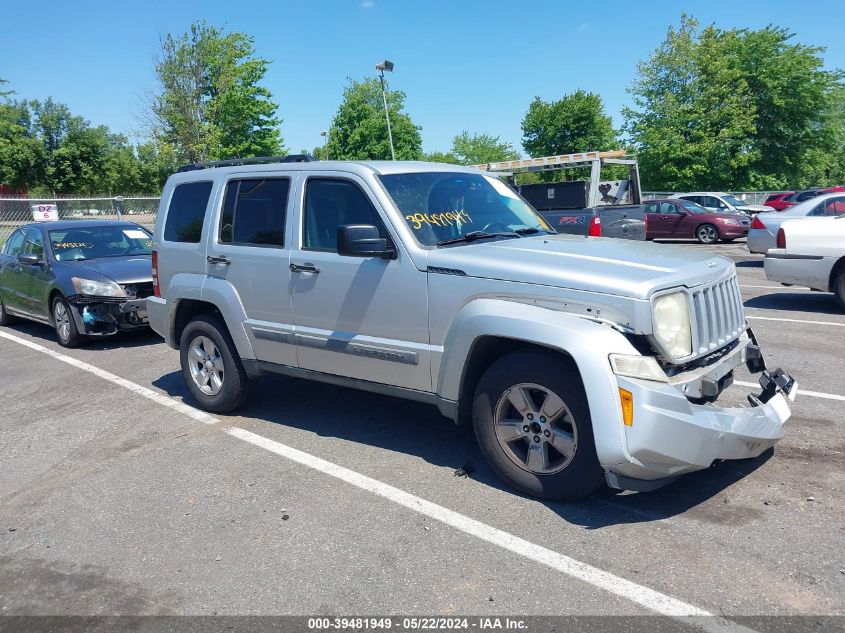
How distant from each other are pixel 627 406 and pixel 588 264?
2.92 ft

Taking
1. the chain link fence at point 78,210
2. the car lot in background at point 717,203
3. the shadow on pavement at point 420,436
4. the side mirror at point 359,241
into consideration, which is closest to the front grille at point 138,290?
the shadow on pavement at point 420,436

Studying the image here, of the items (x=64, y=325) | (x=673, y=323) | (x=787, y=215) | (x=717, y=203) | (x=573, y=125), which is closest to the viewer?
(x=673, y=323)

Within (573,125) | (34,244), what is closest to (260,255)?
(34,244)

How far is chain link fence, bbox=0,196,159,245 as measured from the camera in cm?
1945

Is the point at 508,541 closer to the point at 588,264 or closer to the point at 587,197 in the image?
the point at 588,264

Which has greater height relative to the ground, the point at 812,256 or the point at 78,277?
the point at 78,277

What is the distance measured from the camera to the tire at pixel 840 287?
30.1ft

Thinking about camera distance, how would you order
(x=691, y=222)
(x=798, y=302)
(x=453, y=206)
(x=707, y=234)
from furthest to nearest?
(x=691, y=222), (x=707, y=234), (x=798, y=302), (x=453, y=206)

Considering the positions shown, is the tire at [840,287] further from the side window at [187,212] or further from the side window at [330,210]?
the side window at [187,212]

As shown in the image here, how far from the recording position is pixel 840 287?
9219mm

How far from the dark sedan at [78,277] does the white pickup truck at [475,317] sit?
125 inches

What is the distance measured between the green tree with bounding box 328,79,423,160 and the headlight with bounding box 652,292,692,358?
59.7 metres

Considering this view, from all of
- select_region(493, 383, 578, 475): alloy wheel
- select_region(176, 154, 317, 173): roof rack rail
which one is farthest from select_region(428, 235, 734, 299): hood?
select_region(176, 154, 317, 173): roof rack rail

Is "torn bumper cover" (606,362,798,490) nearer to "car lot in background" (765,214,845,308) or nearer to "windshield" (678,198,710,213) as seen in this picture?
"car lot in background" (765,214,845,308)
